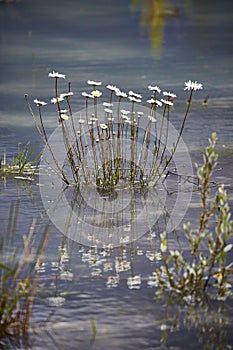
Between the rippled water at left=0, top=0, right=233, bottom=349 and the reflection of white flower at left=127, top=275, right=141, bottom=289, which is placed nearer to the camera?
the rippled water at left=0, top=0, right=233, bottom=349

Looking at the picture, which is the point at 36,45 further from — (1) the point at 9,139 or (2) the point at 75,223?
(2) the point at 75,223

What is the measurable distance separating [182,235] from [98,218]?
0.46m

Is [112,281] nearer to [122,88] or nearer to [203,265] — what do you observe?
[203,265]

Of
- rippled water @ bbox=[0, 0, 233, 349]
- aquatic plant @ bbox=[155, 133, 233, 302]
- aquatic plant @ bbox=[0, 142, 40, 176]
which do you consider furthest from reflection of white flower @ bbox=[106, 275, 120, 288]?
aquatic plant @ bbox=[0, 142, 40, 176]

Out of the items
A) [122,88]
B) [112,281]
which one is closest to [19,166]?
[112,281]

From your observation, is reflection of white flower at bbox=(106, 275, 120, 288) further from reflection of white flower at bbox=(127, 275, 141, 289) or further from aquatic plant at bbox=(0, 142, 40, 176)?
aquatic plant at bbox=(0, 142, 40, 176)

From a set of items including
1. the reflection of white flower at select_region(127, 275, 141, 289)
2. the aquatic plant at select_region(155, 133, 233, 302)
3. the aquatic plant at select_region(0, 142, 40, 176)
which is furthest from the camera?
the aquatic plant at select_region(0, 142, 40, 176)

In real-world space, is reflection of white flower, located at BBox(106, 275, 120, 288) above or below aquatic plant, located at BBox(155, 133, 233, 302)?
below

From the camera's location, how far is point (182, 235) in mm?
3590

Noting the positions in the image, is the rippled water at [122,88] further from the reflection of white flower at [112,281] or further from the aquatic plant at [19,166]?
the aquatic plant at [19,166]

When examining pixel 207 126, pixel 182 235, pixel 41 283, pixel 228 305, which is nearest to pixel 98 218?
pixel 182 235

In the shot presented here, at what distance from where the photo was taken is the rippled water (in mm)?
2742

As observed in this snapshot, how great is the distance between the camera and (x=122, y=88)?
7.18m

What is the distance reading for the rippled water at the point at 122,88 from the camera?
108 inches
